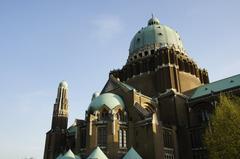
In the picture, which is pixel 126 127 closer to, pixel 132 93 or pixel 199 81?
pixel 132 93

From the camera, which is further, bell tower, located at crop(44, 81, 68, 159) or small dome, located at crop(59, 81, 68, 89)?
small dome, located at crop(59, 81, 68, 89)

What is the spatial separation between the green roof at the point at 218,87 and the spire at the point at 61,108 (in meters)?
27.8

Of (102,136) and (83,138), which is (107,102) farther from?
(83,138)

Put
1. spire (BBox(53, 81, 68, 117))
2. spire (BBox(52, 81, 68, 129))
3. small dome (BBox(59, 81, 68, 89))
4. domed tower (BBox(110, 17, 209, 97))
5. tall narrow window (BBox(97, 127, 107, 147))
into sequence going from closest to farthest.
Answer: tall narrow window (BBox(97, 127, 107, 147)) < domed tower (BBox(110, 17, 209, 97)) < spire (BBox(52, 81, 68, 129)) < spire (BBox(53, 81, 68, 117)) < small dome (BBox(59, 81, 68, 89))

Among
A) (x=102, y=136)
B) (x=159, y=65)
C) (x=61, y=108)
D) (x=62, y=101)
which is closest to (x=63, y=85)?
(x=62, y=101)

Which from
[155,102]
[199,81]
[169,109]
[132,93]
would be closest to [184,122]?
[169,109]

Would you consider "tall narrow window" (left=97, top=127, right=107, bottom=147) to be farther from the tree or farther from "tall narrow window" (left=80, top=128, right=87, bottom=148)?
the tree

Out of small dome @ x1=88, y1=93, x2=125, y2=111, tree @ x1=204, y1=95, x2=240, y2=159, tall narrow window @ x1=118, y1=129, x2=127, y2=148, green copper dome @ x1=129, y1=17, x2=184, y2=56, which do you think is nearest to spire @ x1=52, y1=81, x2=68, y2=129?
small dome @ x1=88, y1=93, x2=125, y2=111

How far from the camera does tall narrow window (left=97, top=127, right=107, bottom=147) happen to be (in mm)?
34219

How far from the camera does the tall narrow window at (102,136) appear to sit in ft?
112

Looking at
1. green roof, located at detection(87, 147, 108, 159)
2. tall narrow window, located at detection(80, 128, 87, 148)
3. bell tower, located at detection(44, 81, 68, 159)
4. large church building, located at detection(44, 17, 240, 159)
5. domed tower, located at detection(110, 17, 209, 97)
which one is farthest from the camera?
bell tower, located at detection(44, 81, 68, 159)

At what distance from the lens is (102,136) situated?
34.8 meters

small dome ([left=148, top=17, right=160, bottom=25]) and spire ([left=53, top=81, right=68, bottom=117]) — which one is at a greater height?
small dome ([left=148, top=17, right=160, bottom=25])

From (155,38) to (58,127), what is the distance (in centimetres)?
2935
